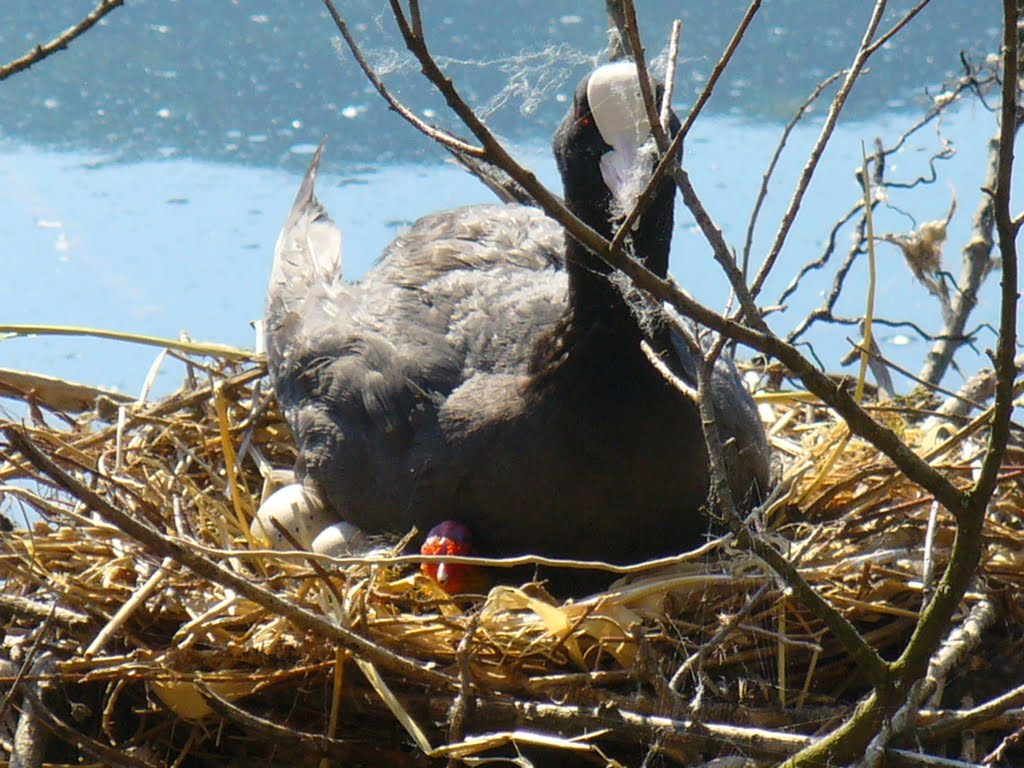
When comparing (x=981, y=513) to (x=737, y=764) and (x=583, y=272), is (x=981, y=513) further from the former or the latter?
(x=583, y=272)

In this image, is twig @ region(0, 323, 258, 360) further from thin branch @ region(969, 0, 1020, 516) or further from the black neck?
thin branch @ region(969, 0, 1020, 516)

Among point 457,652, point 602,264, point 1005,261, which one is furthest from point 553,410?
point 1005,261

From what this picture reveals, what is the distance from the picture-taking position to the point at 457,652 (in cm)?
127

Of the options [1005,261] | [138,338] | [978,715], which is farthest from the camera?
[138,338]

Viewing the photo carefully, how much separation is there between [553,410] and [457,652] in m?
0.45

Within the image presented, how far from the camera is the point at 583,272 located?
1.66 m

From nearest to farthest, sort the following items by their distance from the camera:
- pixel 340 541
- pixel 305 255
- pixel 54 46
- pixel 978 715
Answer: pixel 54 46 < pixel 978 715 < pixel 340 541 < pixel 305 255

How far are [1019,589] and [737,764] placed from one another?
596 millimetres

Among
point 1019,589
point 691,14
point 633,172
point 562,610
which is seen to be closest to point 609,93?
point 633,172

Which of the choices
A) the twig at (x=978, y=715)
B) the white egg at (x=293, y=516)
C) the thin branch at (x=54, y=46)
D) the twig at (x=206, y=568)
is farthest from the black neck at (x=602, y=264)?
the thin branch at (x=54, y=46)

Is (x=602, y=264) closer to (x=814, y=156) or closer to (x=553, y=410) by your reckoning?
(x=553, y=410)

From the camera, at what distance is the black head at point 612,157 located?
1.50 m

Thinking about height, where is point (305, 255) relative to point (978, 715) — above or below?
above

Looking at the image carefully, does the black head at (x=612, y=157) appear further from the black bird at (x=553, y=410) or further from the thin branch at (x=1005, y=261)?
the thin branch at (x=1005, y=261)
